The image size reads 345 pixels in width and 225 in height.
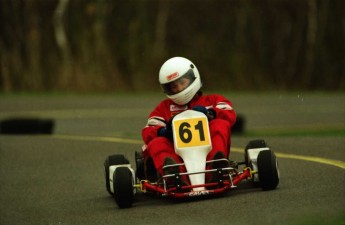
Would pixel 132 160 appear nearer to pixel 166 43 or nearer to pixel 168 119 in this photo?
pixel 168 119

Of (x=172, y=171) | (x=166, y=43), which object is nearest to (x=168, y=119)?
(x=172, y=171)

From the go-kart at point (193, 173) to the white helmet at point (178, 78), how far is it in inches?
15.6

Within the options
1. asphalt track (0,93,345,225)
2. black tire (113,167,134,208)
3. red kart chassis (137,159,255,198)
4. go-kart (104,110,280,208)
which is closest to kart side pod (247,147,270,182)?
go-kart (104,110,280,208)

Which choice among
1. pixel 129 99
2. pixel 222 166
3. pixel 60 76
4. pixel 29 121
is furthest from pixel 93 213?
pixel 60 76

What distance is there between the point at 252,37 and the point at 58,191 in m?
21.3

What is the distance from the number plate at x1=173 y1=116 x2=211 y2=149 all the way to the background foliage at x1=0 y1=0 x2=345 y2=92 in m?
20.3

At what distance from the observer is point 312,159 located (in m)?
11.5

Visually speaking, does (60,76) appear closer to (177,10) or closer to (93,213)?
(177,10)

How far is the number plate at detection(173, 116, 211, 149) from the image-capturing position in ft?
28.7

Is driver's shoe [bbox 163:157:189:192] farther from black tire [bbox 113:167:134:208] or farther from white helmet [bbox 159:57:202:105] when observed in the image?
white helmet [bbox 159:57:202:105]

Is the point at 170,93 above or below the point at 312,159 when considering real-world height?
above

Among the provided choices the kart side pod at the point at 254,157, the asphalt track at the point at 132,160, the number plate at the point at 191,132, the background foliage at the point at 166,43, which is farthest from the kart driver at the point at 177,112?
the background foliage at the point at 166,43

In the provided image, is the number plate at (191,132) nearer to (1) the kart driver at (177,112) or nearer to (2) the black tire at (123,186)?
(1) the kart driver at (177,112)

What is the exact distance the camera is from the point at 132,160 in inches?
509
